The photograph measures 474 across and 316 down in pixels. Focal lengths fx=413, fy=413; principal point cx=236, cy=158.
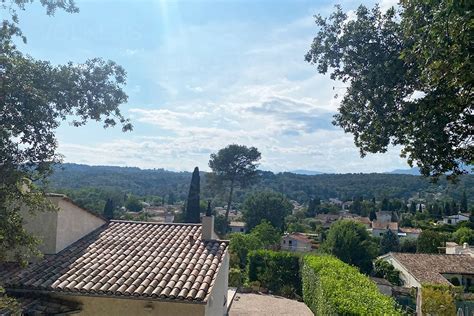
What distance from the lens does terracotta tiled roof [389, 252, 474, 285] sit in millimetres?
36425

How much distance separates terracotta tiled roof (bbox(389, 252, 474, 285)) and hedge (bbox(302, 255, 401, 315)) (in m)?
19.7

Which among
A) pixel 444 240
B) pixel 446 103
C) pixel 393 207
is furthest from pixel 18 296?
pixel 393 207

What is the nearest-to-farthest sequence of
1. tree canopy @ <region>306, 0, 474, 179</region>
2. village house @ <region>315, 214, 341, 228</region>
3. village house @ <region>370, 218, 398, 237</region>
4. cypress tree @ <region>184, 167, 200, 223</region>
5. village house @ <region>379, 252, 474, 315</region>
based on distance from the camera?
1. tree canopy @ <region>306, 0, 474, 179</region>
2. village house @ <region>379, 252, 474, 315</region>
3. cypress tree @ <region>184, 167, 200, 223</region>
4. village house @ <region>370, 218, 398, 237</region>
5. village house @ <region>315, 214, 341, 228</region>

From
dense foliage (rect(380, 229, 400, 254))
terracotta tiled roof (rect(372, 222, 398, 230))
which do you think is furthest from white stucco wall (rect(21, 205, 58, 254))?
terracotta tiled roof (rect(372, 222, 398, 230))

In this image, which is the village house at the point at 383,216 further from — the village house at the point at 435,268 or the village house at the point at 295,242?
the village house at the point at 435,268

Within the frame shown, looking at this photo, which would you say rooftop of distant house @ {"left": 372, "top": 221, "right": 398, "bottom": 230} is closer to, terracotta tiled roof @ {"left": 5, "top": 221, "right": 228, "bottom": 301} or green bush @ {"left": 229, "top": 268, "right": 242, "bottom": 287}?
green bush @ {"left": 229, "top": 268, "right": 242, "bottom": 287}

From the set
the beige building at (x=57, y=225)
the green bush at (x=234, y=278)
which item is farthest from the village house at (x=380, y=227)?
the beige building at (x=57, y=225)

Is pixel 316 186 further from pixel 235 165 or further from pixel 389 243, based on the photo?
pixel 235 165

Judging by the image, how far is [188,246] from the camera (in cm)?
1219

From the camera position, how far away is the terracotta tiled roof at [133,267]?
937cm

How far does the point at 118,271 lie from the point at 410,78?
8.20m

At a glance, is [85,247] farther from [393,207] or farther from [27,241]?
[393,207]

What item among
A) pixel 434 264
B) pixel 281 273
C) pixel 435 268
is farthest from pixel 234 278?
pixel 434 264

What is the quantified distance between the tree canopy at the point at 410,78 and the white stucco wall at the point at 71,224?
8417mm
